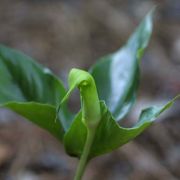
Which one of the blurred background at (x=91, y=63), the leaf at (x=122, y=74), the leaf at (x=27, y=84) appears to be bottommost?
the blurred background at (x=91, y=63)

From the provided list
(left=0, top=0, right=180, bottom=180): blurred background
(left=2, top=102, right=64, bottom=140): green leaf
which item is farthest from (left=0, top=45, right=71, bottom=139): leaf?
(left=0, top=0, right=180, bottom=180): blurred background

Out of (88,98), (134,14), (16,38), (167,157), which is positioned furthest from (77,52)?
(88,98)

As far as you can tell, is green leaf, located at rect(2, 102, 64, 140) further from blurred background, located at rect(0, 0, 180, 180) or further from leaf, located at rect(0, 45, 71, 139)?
blurred background, located at rect(0, 0, 180, 180)

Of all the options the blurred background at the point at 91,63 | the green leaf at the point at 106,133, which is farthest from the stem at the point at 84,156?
the blurred background at the point at 91,63

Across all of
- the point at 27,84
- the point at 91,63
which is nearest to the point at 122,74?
the point at 27,84

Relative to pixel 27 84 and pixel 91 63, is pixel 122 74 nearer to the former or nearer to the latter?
pixel 27 84

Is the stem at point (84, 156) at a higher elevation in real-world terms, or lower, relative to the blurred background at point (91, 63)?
higher

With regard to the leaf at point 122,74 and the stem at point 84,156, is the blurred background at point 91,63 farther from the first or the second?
the stem at point 84,156
